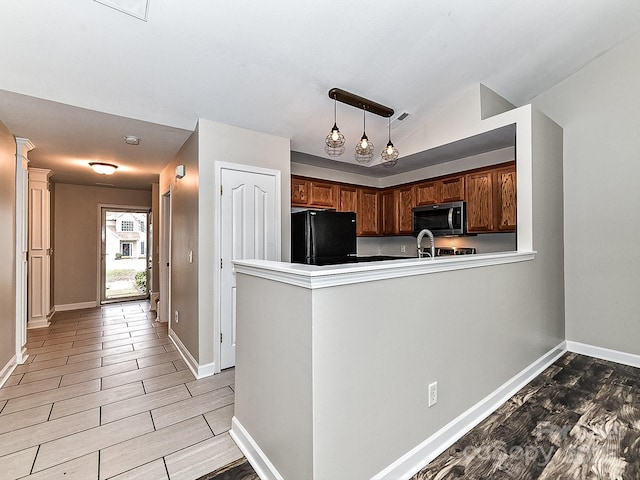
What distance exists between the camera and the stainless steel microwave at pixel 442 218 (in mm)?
Answer: 4016

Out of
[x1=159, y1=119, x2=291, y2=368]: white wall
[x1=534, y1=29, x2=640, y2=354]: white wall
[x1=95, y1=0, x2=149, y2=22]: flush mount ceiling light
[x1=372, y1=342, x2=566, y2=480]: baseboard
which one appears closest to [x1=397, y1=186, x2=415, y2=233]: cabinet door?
[x1=534, y1=29, x2=640, y2=354]: white wall

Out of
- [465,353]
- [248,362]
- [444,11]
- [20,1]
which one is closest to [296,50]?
[444,11]

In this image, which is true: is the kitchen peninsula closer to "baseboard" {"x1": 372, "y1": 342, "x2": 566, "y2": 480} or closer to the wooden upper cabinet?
"baseboard" {"x1": 372, "y1": 342, "x2": 566, "y2": 480}

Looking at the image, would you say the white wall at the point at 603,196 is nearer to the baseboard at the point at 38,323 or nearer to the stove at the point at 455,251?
the stove at the point at 455,251

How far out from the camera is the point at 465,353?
2047mm

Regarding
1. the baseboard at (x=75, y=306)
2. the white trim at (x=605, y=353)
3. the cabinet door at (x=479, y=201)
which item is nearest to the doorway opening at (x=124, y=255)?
the baseboard at (x=75, y=306)

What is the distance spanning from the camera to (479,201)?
3.92 meters

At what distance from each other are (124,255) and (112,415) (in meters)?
5.37

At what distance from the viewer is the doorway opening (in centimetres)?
631

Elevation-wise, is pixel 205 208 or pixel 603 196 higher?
pixel 603 196

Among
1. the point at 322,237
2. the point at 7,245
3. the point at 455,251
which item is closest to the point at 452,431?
the point at 322,237

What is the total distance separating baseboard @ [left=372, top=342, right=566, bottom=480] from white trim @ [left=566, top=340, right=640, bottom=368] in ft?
3.63

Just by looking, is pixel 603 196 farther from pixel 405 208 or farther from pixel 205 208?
pixel 205 208

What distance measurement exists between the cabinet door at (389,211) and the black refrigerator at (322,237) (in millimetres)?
1444
